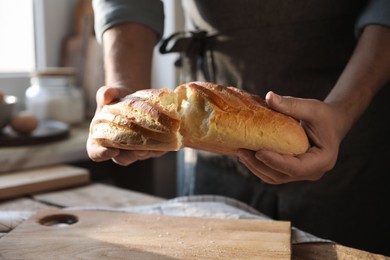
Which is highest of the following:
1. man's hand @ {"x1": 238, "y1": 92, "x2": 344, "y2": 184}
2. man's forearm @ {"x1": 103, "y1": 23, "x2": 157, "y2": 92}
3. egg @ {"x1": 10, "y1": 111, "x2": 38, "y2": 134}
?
man's forearm @ {"x1": 103, "y1": 23, "x2": 157, "y2": 92}

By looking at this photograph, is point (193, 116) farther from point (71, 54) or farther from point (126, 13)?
point (71, 54)

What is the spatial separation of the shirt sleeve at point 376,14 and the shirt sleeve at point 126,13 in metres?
0.45

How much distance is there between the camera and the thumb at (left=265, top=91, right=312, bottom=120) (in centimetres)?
75

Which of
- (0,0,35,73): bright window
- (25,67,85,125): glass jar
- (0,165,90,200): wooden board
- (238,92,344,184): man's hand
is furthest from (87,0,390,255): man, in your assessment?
(0,0,35,73): bright window

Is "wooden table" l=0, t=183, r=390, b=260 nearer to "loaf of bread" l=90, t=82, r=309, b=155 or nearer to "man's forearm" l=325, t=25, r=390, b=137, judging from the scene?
"loaf of bread" l=90, t=82, r=309, b=155

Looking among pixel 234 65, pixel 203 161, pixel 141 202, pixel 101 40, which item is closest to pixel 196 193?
pixel 203 161

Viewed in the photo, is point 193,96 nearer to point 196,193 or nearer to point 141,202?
point 141,202

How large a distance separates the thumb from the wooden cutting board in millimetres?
216

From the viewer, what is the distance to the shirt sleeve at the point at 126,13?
1.06m

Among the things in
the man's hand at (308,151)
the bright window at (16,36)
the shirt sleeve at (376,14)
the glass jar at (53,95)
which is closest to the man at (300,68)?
the shirt sleeve at (376,14)

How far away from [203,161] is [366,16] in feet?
1.82

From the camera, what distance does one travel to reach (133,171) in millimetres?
1843

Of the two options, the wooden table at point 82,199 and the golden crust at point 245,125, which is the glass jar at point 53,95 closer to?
the wooden table at point 82,199

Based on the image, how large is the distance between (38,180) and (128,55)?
1.40ft
